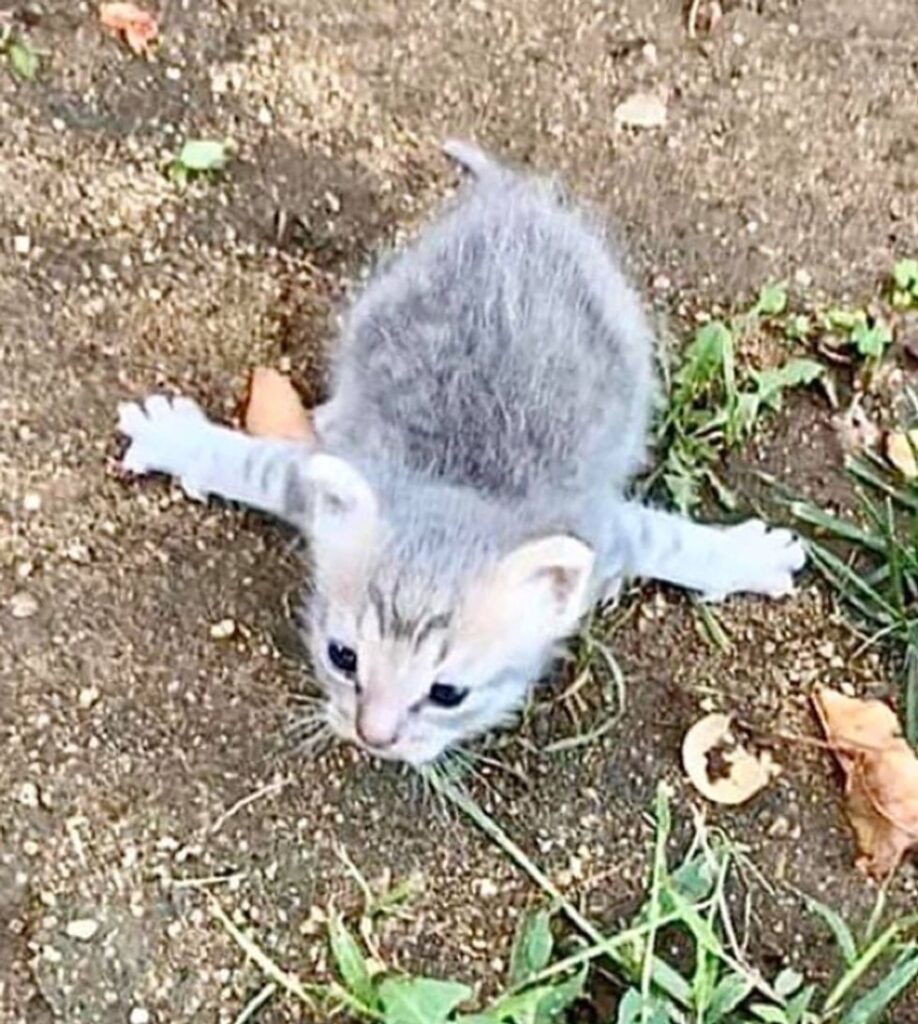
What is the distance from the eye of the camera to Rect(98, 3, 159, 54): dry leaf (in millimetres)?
3494

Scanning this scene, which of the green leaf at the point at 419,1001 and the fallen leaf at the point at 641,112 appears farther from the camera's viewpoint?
the fallen leaf at the point at 641,112

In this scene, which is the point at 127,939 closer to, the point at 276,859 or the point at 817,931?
the point at 276,859

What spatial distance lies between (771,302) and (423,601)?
833mm

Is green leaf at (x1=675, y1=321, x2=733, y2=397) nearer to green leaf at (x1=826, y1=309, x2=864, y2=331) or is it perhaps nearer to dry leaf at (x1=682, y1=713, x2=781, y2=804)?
green leaf at (x1=826, y1=309, x2=864, y2=331)

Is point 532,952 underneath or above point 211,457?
underneath

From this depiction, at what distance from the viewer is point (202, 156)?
3.40 m

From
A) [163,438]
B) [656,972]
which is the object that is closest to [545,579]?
[656,972]

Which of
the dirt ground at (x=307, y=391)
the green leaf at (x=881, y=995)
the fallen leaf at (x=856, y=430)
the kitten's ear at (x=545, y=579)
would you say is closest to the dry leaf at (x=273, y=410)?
the dirt ground at (x=307, y=391)

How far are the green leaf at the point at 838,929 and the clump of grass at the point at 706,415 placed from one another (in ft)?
1.82

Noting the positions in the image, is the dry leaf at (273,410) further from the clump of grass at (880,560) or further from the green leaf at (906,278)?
the green leaf at (906,278)

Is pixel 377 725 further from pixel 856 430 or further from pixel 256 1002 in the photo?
pixel 856 430

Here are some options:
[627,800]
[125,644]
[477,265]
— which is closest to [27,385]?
[125,644]

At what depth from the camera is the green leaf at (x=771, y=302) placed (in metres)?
3.42

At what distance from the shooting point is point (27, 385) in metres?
3.22
